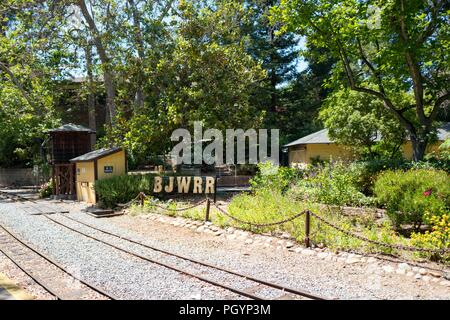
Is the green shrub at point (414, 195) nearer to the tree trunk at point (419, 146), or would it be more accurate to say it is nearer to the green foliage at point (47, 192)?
the tree trunk at point (419, 146)

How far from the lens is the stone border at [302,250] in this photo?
6664mm

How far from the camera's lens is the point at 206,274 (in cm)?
A: 720

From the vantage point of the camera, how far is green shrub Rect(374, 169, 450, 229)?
351 inches

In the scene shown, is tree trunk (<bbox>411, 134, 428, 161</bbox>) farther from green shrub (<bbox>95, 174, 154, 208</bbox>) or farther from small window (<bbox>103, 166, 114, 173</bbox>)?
small window (<bbox>103, 166, 114, 173</bbox>)

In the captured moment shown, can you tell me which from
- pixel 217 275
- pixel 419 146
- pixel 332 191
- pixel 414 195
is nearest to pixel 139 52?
pixel 332 191

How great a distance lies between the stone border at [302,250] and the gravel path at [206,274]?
0.13m

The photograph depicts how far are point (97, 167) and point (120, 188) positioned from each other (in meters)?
2.06

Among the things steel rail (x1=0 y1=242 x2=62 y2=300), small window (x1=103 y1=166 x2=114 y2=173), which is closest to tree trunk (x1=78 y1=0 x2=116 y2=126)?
small window (x1=103 y1=166 x2=114 y2=173)

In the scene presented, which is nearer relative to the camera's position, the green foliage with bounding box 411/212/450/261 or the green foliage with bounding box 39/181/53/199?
the green foliage with bounding box 411/212/450/261

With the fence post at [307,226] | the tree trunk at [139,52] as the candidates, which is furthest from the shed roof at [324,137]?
the fence post at [307,226]

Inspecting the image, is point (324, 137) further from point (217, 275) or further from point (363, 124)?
point (217, 275)

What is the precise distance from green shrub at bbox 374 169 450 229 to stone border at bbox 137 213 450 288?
2.08 m
